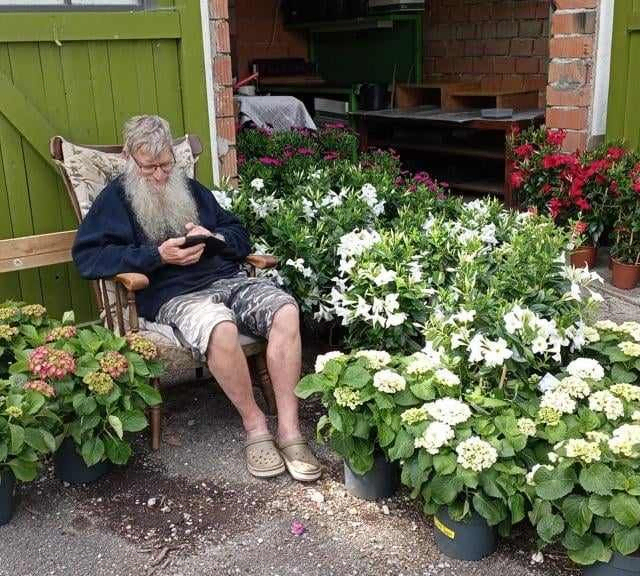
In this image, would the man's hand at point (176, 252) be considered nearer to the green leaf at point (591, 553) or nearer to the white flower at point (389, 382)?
the white flower at point (389, 382)

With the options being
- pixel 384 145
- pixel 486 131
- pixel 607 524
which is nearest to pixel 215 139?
pixel 607 524

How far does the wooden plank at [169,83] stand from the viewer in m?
3.81

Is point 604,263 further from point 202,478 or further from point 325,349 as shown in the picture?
point 202,478

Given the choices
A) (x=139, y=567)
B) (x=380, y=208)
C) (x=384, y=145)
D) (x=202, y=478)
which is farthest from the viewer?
(x=384, y=145)

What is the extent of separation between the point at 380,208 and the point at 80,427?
5.79 feet

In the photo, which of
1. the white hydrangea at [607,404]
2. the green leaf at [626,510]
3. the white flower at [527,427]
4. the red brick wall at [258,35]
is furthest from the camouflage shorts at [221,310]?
the red brick wall at [258,35]

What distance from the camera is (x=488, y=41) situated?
7.24 m

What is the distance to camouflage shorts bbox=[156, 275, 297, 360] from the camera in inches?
113

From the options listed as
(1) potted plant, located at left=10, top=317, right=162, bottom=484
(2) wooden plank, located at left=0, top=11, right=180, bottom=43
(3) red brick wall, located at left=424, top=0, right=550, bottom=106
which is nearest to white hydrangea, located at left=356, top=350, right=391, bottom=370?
(1) potted plant, located at left=10, top=317, right=162, bottom=484

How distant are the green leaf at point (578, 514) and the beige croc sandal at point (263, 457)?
3.51 feet

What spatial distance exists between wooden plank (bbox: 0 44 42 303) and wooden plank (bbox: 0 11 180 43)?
11 cm

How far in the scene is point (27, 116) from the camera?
350cm

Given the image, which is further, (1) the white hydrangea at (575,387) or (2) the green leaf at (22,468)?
(2) the green leaf at (22,468)

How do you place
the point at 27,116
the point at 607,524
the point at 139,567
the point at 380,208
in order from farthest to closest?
the point at 380,208, the point at 27,116, the point at 139,567, the point at 607,524
